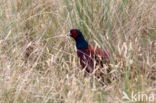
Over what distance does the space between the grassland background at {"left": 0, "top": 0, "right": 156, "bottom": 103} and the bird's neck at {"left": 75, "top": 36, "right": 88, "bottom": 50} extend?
0.11 m

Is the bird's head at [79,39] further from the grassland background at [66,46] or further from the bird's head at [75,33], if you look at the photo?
the grassland background at [66,46]

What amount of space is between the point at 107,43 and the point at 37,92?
0.90 meters

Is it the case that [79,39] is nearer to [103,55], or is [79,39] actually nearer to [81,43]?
[81,43]

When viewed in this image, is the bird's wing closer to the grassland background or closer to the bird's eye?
the grassland background

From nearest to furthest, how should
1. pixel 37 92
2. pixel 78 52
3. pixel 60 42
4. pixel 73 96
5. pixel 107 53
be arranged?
pixel 73 96
pixel 37 92
pixel 107 53
pixel 78 52
pixel 60 42

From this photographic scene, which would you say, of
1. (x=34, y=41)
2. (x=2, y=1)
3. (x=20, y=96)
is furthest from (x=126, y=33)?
(x=20, y=96)

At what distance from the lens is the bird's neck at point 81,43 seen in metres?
4.56

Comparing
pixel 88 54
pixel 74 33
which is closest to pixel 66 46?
pixel 74 33

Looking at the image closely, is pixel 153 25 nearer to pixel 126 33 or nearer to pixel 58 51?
pixel 126 33

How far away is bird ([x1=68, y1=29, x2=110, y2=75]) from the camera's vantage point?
4211mm

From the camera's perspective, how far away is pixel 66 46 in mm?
4812

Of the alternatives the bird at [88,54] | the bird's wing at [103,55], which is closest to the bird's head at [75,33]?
the bird at [88,54]

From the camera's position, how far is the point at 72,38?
4.90m

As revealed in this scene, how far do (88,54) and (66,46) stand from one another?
0.41 m
